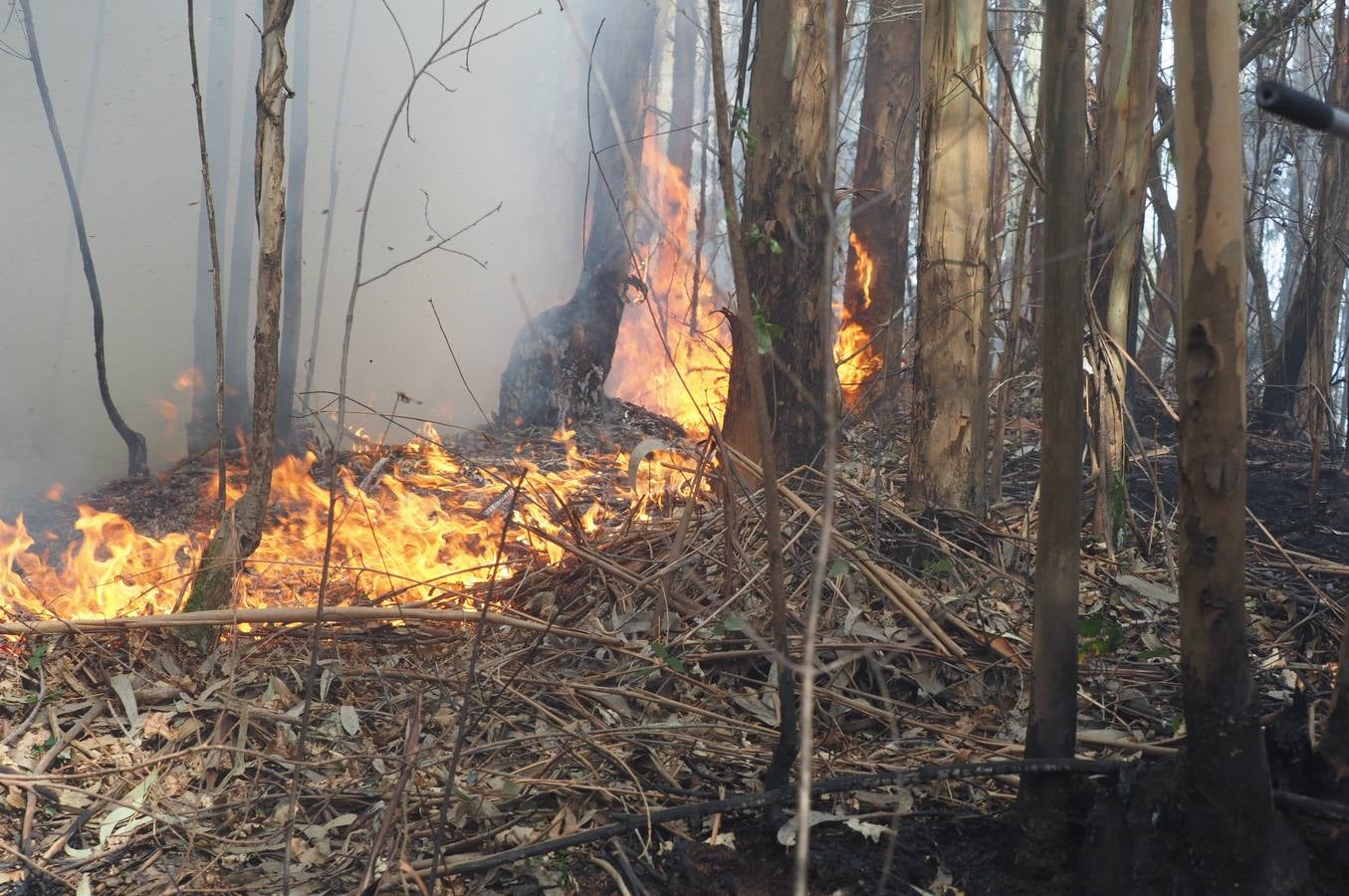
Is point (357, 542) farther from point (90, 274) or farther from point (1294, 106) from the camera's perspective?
point (1294, 106)

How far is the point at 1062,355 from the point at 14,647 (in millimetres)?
3445

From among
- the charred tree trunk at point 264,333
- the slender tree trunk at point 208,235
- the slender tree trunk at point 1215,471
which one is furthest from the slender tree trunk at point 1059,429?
the slender tree trunk at point 208,235

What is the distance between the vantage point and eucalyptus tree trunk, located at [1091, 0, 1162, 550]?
375 centimetres

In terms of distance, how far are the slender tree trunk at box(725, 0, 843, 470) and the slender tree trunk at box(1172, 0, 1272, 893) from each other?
2.82m

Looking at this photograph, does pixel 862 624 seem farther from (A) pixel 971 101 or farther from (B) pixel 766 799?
(A) pixel 971 101

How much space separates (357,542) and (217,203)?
2692mm

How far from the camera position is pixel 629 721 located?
2.85 metres

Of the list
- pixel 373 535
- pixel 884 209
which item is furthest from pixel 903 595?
pixel 884 209

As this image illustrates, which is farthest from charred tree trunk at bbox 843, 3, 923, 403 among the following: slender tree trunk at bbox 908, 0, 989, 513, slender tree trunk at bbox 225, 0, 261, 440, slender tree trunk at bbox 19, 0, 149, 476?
slender tree trunk at bbox 19, 0, 149, 476

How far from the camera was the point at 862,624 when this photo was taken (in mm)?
3168

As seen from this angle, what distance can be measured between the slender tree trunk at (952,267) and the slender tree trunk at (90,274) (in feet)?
14.5

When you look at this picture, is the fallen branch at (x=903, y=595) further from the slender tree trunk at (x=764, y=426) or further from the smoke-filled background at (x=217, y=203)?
the smoke-filled background at (x=217, y=203)

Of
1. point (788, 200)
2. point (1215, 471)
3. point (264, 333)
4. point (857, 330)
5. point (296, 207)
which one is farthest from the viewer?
point (857, 330)

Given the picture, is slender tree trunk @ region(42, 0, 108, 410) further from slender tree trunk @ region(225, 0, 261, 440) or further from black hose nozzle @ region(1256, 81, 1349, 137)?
black hose nozzle @ region(1256, 81, 1349, 137)
